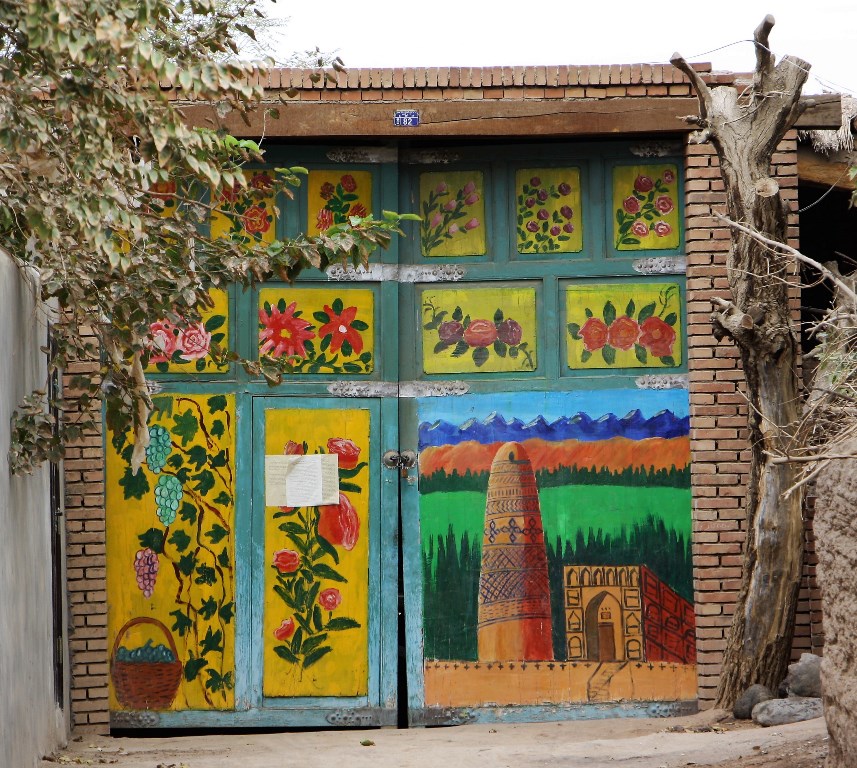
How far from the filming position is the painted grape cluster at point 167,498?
304 inches

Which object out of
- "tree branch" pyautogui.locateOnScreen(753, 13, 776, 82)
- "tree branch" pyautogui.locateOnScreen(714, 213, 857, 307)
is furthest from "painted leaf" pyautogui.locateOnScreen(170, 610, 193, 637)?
"tree branch" pyautogui.locateOnScreen(753, 13, 776, 82)

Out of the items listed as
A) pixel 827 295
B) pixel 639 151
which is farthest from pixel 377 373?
pixel 827 295

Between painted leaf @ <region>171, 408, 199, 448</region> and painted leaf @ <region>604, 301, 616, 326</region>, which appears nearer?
painted leaf @ <region>171, 408, 199, 448</region>

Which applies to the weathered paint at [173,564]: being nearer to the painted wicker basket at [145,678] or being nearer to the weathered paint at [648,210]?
the painted wicker basket at [145,678]

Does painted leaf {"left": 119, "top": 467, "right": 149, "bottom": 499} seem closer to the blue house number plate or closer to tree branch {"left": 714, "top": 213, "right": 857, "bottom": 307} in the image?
the blue house number plate

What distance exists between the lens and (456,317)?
7914mm

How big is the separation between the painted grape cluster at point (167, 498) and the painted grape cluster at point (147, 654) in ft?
2.56

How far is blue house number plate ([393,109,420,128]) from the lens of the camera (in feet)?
24.8

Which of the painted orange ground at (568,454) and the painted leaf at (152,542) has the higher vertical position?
the painted orange ground at (568,454)

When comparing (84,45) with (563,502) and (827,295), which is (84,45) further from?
(827,295)

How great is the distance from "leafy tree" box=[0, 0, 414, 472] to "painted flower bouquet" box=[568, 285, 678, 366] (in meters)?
2.38

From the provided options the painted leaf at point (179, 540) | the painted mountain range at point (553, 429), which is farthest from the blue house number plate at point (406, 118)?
the painted leaf at point (179, 540)

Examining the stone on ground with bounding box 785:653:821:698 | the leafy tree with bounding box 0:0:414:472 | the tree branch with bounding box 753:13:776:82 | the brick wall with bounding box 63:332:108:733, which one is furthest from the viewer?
the brick wall with bounding box 63:332:108:733

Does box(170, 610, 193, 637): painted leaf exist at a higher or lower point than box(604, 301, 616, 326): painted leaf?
lower
